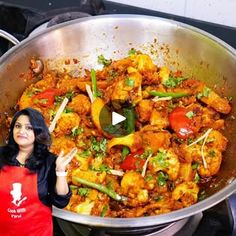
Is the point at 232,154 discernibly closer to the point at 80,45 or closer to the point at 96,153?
the point at 96,153

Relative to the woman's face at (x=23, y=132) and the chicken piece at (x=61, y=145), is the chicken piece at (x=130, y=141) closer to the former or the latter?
the chicken piece at (x=61, y=145)

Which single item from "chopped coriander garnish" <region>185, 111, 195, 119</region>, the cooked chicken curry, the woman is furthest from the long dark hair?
"chopped coriander garnish" <region>185, 111, 195, 119</region>

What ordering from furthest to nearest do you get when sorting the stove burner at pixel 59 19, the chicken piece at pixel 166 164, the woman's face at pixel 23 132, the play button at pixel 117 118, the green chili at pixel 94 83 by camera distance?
the stove burner at pixel 59 19 → the green chili at pixel 94 83 → the play button at pixel 117 118 → the chicken piece at pixel 166 164 → the woman's face at pixel 23 132

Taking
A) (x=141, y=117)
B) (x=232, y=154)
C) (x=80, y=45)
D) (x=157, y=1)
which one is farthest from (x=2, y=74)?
(x=157, y=1)

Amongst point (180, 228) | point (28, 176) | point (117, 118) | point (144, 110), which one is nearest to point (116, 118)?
point (117, 118)

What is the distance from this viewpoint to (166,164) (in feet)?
5.31

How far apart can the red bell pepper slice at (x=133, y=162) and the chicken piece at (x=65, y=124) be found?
9.2 inches

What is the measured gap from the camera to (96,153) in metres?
1.70

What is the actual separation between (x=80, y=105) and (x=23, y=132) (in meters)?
0.59

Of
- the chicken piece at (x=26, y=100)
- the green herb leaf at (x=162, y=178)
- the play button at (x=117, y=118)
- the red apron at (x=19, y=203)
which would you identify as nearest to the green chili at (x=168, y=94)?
the play button at (x=117, y=118)

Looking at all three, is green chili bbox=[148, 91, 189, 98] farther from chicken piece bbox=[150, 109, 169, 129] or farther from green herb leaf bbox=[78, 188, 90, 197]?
green herb leaf bbox=[78, 188, 90, 197]

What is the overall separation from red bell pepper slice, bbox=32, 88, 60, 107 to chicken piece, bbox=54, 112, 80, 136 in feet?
0.34

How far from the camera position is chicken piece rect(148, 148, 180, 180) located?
162 cm

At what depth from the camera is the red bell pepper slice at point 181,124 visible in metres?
1.74
